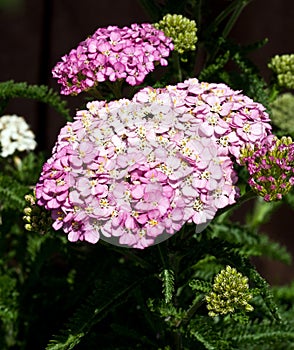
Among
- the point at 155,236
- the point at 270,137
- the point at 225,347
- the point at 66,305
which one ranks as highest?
the point at 270,137

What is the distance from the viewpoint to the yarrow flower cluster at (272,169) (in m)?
1.49

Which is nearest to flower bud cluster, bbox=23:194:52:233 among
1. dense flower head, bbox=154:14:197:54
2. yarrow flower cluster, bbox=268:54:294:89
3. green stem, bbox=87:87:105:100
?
green stem, bbox=87:87:105:100

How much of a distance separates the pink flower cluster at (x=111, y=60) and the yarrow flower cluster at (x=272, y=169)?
39 centimetres

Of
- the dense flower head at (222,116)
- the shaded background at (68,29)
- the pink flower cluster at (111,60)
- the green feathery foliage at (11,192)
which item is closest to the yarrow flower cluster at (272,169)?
the dense flower head at (222,116)

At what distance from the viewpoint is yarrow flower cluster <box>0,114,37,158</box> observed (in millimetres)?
2494

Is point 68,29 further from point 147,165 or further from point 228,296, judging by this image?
point 228,296

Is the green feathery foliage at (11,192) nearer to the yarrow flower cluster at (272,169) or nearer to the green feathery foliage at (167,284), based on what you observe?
the green feathery foliage at (167,284)

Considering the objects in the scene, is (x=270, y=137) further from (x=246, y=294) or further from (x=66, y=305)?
(x=66, y=305)

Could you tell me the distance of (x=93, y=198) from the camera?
4.82 feet

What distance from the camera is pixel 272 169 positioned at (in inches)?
58.7

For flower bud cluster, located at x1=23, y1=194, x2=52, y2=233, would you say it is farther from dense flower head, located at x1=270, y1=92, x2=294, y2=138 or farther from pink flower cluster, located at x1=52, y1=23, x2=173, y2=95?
dense flower head, located at x1=270, y1=92, x2=294, y2=138

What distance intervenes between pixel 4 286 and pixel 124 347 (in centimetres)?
52

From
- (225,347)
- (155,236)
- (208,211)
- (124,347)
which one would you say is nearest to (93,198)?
(155,236)

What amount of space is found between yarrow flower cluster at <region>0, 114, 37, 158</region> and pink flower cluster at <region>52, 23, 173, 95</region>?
743 millimetres
